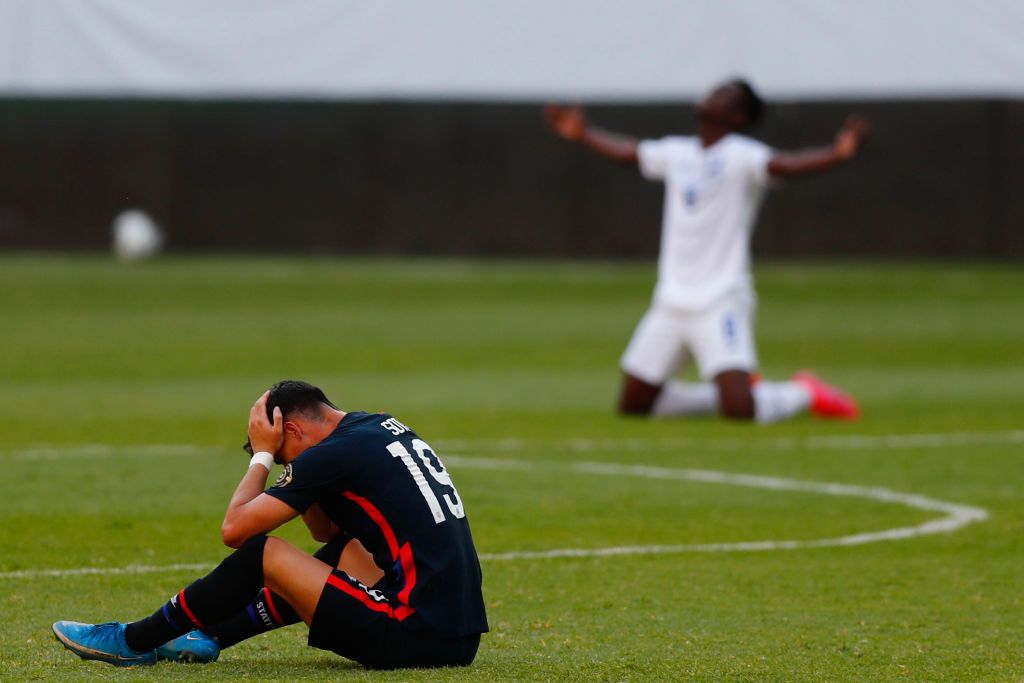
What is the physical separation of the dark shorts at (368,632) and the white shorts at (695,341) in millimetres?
7429

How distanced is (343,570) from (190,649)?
1.80 ft

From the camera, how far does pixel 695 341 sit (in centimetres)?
1252

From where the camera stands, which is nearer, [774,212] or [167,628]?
[167,628]

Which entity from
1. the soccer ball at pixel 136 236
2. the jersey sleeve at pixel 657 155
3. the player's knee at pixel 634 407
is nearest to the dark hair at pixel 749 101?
the jersey sleeve at pixel 657 155

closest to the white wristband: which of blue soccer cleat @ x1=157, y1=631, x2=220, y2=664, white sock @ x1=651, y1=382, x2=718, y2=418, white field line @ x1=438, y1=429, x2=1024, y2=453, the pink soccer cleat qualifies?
blue soccer cleat @ x1=157, y1=631, x2=220, y2=664

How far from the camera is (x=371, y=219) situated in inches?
984

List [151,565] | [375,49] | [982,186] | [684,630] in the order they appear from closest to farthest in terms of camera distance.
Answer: [684,630] < [151,565] < [375,49] < [982,186]

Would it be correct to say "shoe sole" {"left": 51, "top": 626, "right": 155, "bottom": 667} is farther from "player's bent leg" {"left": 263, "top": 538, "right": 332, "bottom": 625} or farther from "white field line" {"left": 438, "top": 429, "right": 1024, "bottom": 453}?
"white field line" {"left": 438, "top": 429, "right": 1024, "bottom": 453}

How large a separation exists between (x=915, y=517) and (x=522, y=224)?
1669 cm

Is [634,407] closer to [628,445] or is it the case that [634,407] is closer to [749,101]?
[628,445]

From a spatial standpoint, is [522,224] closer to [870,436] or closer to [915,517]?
[870,436]

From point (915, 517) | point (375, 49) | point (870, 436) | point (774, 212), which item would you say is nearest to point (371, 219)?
point (774, 212)

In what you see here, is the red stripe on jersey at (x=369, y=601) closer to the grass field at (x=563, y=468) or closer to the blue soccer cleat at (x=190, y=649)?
the grass field at (x=563, y=468)

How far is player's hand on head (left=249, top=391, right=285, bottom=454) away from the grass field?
27.3 inches
